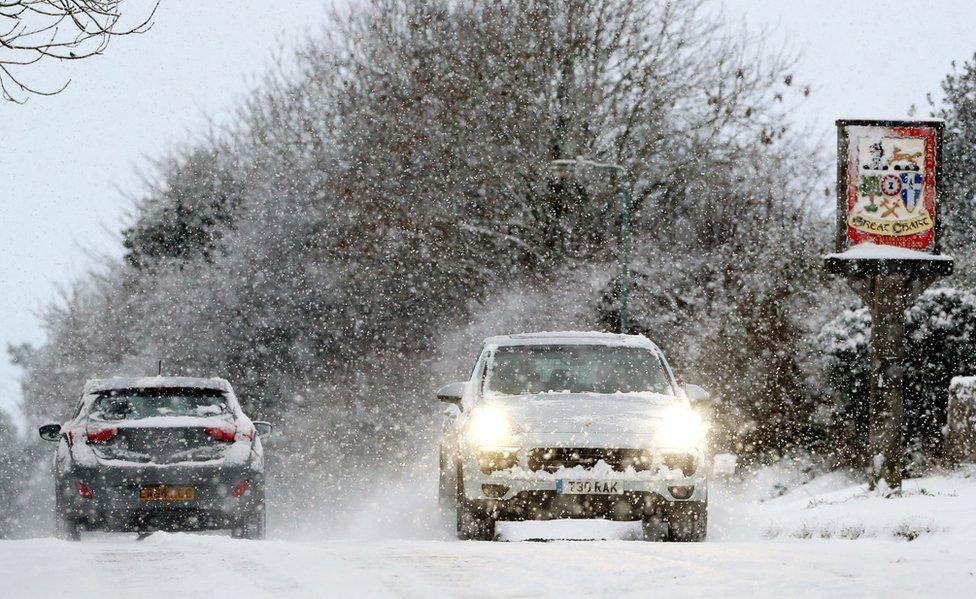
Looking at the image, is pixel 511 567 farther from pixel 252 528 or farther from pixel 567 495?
pixel 252 528

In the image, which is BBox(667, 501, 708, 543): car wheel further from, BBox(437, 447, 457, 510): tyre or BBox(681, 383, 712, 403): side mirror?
BBox(437, 447, 457, 510): tyre

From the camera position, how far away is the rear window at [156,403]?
556 inches

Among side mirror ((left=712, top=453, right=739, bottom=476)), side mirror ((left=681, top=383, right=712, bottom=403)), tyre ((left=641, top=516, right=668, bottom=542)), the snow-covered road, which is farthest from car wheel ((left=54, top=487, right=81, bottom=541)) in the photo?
side mirror ((left=712, top=453, right=739, bottom=476))

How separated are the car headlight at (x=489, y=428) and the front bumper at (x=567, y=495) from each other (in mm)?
102

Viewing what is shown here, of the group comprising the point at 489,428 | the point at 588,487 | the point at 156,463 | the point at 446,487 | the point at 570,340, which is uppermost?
the point at 570,340

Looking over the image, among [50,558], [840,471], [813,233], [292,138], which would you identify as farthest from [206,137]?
[50,558]

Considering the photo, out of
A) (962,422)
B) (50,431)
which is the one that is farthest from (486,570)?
(962,422)

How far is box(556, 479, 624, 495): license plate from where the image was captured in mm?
11866

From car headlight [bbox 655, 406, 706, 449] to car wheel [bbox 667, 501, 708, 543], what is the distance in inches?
17.8

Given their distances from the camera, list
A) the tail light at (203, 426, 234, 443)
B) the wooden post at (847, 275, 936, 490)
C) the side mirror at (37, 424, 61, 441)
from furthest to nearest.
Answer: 1. the wooden post at (847, 275, 936, 490)
2. the side mirror at (37, 424, 61, 441)
3. the tail light at (203, 426, 234, 443)

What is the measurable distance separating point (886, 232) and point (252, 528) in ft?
23.2

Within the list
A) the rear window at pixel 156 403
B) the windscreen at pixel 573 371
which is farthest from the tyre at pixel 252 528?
the windscreen at pixel 573 371

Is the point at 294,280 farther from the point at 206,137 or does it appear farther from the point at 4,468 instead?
the point at 4,468

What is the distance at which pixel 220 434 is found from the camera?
46.5ft
